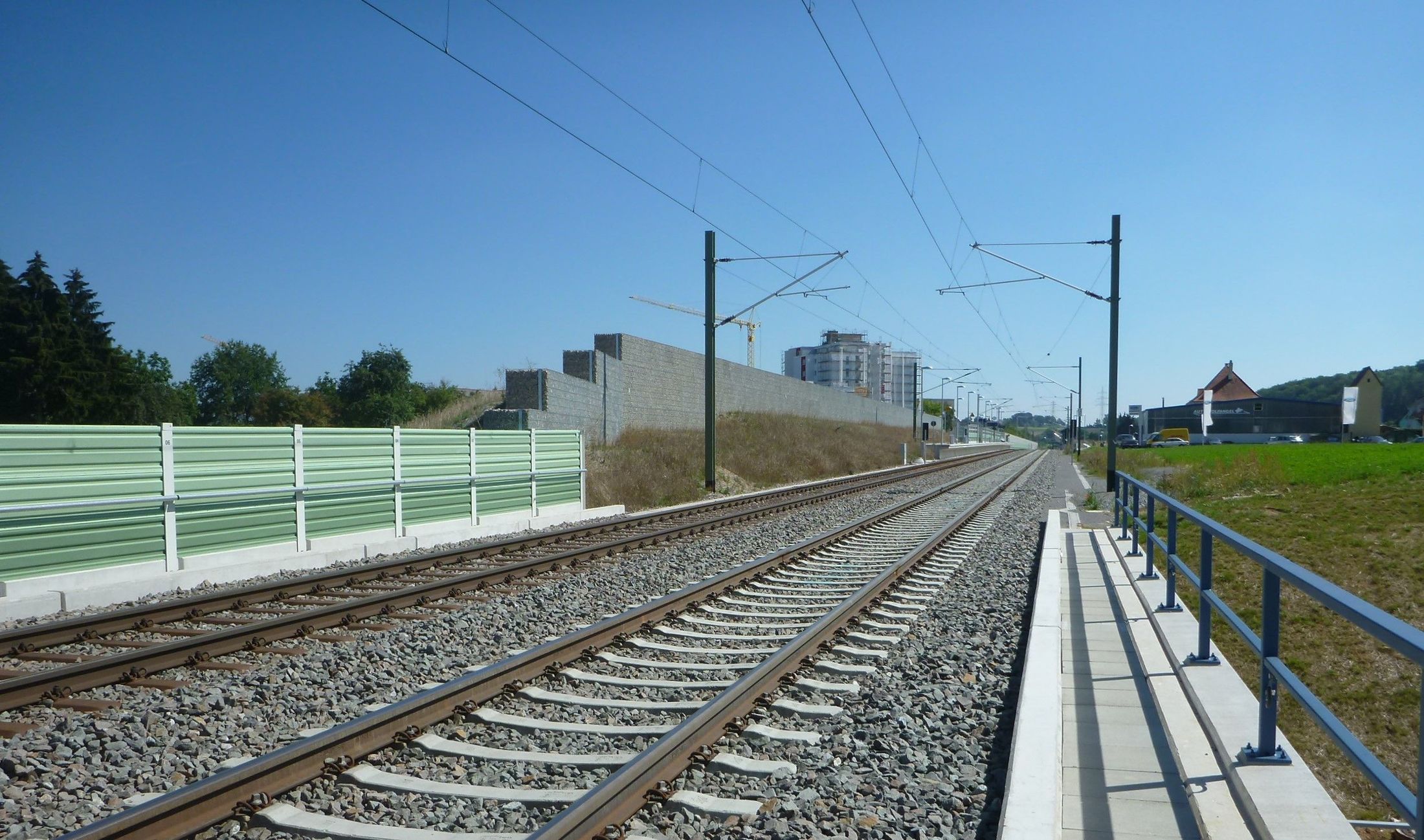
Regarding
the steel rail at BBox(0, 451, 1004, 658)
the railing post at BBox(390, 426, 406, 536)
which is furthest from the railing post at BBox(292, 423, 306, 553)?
the railing post at BBox(390, 426, 406, 536)

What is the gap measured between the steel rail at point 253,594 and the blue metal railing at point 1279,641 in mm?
8066

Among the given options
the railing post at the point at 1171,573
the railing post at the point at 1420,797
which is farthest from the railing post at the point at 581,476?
the railing post at the point at 1420,797

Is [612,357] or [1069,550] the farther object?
[612,357]

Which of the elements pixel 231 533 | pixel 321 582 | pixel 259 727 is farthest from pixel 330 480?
pixel 259 727

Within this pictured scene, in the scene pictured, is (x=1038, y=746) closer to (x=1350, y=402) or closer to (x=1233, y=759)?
(x=1233, y=759)

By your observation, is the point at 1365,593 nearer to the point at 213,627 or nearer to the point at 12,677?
the point at 213,627

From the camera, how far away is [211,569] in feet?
35.2

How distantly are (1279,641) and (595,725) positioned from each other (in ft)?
12.1

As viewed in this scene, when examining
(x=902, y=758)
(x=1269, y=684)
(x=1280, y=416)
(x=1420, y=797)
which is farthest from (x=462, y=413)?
(x=1280, y=416)

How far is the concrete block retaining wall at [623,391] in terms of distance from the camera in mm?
25516

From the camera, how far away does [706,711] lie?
16.9 feet

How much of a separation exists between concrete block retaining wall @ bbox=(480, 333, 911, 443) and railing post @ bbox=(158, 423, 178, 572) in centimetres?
1230

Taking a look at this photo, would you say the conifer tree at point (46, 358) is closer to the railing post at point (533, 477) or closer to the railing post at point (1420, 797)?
the railing post at point (533, 477)

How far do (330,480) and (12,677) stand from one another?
22.2ft
